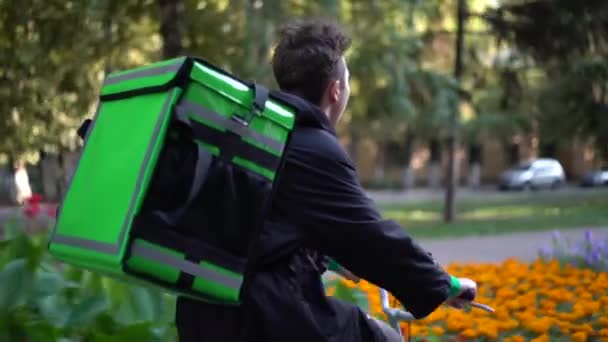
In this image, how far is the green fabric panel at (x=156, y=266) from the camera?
5.30 feet

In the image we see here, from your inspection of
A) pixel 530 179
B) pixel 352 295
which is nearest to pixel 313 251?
pixel 352 295

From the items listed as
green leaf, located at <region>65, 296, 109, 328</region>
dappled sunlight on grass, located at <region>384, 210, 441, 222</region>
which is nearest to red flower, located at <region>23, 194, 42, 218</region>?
green leaf, located at <region>65, 296, 109, 328</region>

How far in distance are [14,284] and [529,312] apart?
2.09 metres

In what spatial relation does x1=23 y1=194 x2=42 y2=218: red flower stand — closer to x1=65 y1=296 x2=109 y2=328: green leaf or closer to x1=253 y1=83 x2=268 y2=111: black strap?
x1=65 y1=296 x2=109 y2=328: green leaf

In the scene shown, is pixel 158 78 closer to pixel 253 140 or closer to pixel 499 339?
pixel 253 140

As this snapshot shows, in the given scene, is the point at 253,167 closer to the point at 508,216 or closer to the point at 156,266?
the point at 156,266

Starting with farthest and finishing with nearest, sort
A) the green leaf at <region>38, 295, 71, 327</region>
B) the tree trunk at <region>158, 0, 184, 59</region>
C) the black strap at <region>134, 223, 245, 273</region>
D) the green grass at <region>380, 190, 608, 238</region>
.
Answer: the green grass at <region>380, 190, 608, 238</region> → the tree trunk at <region>158, 0, 184, 59</region> → the green leaf at <region>38, 295, 71, 327</region> → the black strap at <region>134, 223, 245, 273</region>

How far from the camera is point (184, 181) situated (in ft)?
5.35

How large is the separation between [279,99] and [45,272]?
1.79 metres

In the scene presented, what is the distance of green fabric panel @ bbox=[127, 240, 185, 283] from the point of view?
1.62 m

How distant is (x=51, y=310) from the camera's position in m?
2.95

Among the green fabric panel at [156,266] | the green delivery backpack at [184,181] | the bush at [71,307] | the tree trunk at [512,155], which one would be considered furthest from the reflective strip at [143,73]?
the tree trunk at [512,155]

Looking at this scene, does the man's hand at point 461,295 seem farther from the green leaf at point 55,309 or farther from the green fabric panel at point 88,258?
the green leaf at point 55,309

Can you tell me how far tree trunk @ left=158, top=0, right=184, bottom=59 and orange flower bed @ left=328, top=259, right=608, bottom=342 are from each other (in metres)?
7.55
